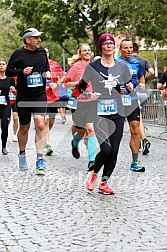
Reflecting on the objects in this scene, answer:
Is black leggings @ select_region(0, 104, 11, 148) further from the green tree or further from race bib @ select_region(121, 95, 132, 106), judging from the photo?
the green tree

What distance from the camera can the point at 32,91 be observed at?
9680 mm

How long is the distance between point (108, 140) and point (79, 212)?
1.36 meters

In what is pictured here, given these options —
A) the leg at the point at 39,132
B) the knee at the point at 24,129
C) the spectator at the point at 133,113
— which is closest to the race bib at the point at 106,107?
the spectator at the point at 133,113

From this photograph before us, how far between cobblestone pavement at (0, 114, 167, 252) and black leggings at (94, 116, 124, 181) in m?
0.36

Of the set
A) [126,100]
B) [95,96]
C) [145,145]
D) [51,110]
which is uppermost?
[95,96]

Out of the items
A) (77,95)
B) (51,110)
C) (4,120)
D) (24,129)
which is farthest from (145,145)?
(24,129)

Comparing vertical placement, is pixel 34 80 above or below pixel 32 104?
above

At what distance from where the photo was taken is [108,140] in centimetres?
781

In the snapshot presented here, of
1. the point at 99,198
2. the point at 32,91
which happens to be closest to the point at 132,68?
the point at 32,91

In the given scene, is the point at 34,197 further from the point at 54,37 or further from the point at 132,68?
the point at 54,37

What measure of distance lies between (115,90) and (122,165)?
2.95 meters

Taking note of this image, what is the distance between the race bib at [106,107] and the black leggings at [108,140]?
77 mm

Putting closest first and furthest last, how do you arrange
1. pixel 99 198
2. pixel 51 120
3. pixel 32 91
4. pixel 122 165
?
pixel 99 198 → pixel 32 91 → pixel 122 165 → pixel 51 120

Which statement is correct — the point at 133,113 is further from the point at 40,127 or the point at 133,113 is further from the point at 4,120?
the point at 4,120
